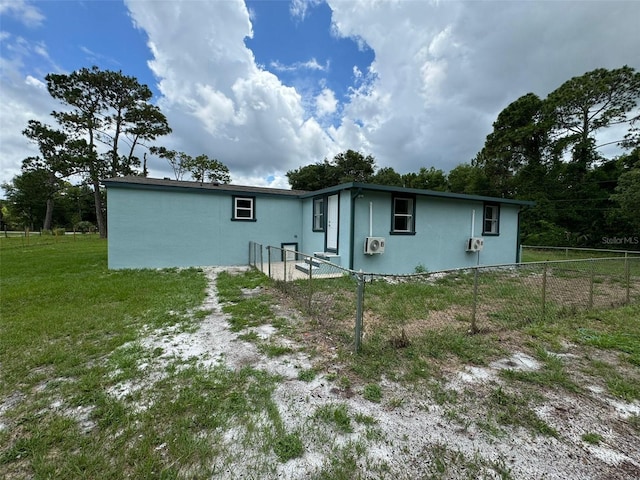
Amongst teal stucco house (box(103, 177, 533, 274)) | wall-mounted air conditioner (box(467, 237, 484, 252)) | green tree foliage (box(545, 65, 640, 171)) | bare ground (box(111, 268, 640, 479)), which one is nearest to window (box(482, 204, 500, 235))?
teal stucco house (box(103, 177, 533, 274))

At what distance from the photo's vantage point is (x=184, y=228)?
9.08 meters

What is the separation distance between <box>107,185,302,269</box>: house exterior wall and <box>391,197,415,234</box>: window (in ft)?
13.8

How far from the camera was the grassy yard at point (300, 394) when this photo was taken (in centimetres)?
164

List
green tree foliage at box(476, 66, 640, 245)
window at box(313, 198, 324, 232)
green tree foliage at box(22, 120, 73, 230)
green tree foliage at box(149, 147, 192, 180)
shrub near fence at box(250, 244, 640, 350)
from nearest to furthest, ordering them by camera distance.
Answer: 1. shrub near fence at box(250, 244, 640, 350)
2. window at box(313, 198, 324, 232)
3. green tree foliage at box(476, 66, 640, 245)
4. green tree foliage at box(22, 120, 73, 230)
5. green tree foliage at box(149, 147, 192, 180)

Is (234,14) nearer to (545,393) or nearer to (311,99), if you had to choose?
(311,99)

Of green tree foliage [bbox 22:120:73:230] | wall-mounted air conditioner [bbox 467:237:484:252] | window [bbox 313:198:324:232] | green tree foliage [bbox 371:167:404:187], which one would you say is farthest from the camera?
green tree foliage [bbox 371:167:404:187]

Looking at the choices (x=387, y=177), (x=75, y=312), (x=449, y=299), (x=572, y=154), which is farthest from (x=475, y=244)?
(x=387, y=177)

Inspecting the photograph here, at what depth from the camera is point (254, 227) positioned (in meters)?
10.0

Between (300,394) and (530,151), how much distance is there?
989 inches

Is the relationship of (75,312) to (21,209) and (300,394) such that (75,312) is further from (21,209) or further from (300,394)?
(21,209)

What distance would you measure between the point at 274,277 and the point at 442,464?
569 cm

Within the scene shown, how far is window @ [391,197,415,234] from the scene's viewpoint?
8484 mm

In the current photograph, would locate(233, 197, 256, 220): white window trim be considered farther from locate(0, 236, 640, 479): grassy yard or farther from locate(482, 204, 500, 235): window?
locate(482, 204, 500, 235): window

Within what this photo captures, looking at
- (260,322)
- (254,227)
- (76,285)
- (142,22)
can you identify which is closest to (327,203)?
(254,227)
